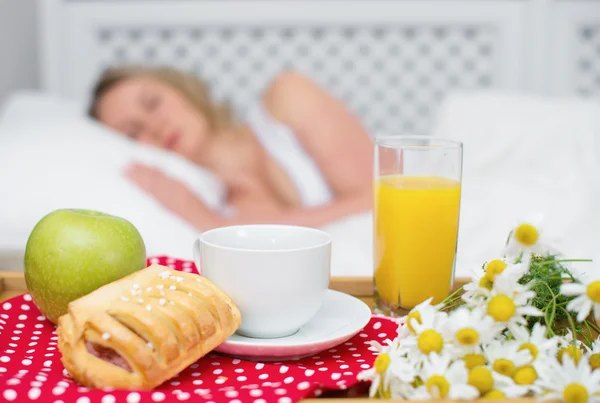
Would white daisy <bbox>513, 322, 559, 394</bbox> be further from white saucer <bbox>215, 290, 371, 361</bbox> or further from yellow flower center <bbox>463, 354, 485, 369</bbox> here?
white saucer <bbox>215, 290, 371, 361</bbox>

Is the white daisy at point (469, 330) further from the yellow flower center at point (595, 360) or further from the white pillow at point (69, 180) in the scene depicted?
the white pillow at point (69, 180)

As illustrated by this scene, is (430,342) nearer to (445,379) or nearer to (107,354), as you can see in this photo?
(445,379)

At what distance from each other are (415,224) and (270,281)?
0.21m

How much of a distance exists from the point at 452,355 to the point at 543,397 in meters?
0.07

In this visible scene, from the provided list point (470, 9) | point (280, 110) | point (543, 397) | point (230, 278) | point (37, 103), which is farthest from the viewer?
point (470, 9)

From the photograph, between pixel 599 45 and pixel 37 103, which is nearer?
pixel 37 103

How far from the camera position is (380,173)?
2.51 feet

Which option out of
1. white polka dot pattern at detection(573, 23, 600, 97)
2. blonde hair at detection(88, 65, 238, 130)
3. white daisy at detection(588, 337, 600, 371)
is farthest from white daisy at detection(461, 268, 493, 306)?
white polka dot pattern at detection(573, 23, 600, 97)

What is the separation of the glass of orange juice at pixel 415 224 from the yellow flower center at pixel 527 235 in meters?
0.17

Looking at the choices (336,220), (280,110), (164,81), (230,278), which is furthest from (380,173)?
(164,81)

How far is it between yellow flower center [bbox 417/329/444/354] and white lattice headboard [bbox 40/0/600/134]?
5.81 feet

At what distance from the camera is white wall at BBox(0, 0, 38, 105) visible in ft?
6.28

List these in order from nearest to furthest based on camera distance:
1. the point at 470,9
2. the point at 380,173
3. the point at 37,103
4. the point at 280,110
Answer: the point at 380,173, the point at 37,103, the point at 280,110, the point at 470,9

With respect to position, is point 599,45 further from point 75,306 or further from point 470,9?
point 75,306
